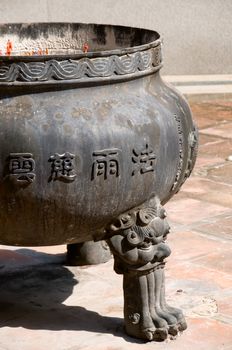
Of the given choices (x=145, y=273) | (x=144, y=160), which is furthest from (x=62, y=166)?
(x=145, y=273)

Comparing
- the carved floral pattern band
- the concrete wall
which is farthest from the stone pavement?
the concrete wall

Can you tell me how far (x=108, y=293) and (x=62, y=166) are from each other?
0.87m

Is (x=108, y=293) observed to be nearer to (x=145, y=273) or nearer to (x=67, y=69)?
(x=145, y=273)

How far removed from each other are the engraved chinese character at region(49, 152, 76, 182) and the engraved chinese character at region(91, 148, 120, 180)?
78 millimetres

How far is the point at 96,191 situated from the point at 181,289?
A: 32.8 inches

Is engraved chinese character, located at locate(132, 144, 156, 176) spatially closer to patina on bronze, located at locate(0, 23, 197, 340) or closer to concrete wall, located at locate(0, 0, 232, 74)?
patina on bronze, located at locate(0, 23, 197, 340)

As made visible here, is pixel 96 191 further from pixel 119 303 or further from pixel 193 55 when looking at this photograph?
pixel 193 55

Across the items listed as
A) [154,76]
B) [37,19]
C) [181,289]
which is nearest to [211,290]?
[181,289]

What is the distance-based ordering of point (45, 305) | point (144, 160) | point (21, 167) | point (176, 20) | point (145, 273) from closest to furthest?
point (21, 167), point (144, 160), point (145, 273), point (45, 305), point (176, 20)

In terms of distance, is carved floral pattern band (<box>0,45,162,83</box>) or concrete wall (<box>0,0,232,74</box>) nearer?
carved floral pattern band (<box>0,45,162,83</box>)

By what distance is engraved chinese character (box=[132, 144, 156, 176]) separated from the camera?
340 centimetres

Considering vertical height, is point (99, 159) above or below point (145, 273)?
above

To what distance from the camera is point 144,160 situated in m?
3.42

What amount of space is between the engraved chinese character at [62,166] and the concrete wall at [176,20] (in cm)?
472
